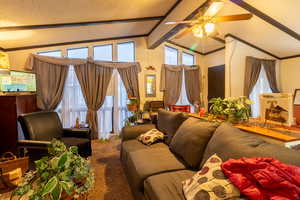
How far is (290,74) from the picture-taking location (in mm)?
5109

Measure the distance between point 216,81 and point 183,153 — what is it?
415 cm

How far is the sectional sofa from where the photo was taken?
4.35ft

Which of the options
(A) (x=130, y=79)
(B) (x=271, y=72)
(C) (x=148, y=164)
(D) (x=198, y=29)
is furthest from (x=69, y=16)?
(B) (x=271, y=72)

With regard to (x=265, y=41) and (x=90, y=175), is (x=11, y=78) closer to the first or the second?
(x=90, y=175)

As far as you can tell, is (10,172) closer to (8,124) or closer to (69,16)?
(8,124)

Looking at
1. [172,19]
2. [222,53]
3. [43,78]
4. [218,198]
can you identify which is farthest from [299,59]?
[43,78]

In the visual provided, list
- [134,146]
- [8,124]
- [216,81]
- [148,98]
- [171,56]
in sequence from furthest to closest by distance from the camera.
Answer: [171,56], [216,81], [148,98], [8,124], [134,146]

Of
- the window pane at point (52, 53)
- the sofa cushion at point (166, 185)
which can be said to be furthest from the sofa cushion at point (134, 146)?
the window pane at point (52, 53)

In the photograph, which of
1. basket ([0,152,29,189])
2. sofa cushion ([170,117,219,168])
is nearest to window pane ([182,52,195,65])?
sofa cushion ([170,117,219,168])

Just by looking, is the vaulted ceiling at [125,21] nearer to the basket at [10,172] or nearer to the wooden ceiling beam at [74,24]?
the wooden ceiling beam at [74,24]

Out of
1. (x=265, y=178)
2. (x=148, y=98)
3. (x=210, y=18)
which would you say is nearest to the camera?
(x=265, y=178)

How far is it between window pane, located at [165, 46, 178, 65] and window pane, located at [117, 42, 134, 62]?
112 centimetres

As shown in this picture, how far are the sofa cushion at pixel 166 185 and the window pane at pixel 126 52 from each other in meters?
3.91

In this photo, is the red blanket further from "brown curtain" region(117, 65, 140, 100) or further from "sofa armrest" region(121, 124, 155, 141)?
"brown curtain" region(117, 65, 140, 100)
